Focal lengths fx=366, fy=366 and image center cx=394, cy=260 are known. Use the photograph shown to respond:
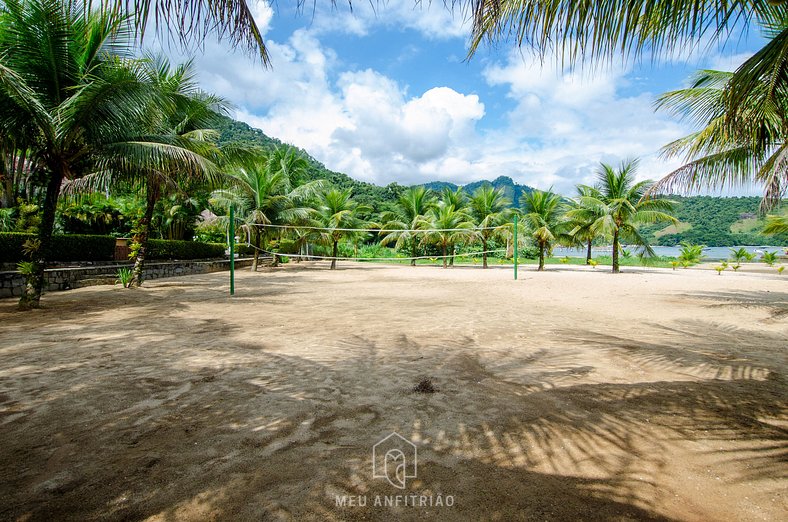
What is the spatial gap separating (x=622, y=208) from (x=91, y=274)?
19925 mm

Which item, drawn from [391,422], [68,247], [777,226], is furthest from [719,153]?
[68,247]

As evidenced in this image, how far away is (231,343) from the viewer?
427 centimetres

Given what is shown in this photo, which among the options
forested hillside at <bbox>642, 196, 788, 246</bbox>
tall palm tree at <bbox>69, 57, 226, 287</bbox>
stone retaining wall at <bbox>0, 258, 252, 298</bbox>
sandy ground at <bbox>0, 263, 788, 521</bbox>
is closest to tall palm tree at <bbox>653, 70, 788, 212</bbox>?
sandy ground at <bbox>0, 263, 788, 521</bbox>

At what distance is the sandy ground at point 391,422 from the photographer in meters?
1.54

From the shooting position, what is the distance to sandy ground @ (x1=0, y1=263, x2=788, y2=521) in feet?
5.05

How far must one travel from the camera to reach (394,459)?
186 centimetres

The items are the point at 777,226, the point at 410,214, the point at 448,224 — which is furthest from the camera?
the point at 410,214

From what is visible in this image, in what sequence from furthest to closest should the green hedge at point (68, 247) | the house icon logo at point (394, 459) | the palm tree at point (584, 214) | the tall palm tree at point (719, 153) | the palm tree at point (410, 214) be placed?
the palm tree at point (410, 214), the palm tree at point (584, 214), the green hedge at point (68, 247), the tall palm tree at point (719, 153), the house icon logo at point (394, 459)

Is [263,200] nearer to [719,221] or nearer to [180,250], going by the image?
[180,250]

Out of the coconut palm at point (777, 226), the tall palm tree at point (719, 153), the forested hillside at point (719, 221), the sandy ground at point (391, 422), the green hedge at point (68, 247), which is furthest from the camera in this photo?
the forested hillside at point (719, 221)

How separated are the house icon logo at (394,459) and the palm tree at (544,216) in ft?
61.3

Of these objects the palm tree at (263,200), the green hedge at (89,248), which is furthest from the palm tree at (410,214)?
the green hedge at (89,248)

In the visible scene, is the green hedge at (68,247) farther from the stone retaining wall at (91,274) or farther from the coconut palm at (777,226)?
the coconut palm at (777,226)

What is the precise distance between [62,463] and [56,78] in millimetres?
7179
